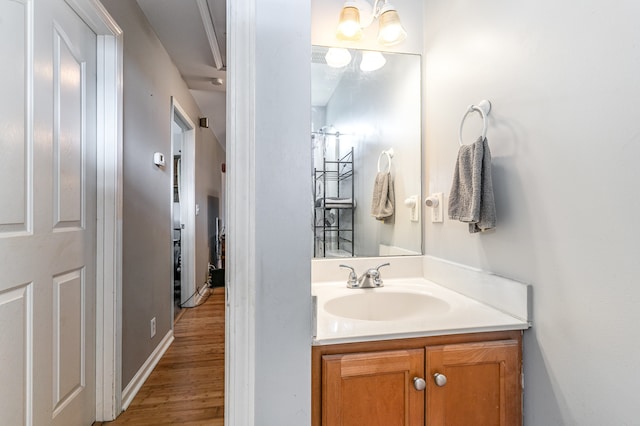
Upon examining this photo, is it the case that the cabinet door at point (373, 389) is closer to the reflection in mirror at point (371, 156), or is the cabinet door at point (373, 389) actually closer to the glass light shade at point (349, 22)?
the reflection in mirror at point (371, 156)

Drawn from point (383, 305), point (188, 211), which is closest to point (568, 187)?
point (383, 305)

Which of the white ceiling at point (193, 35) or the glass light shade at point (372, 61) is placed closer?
the glass light shade at point (372, 61)

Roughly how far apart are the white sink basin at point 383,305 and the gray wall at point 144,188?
127cm

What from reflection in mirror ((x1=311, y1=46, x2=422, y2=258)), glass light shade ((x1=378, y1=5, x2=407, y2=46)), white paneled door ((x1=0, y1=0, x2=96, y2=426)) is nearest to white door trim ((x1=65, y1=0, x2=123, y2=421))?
white paneled door ((x1=0, y1=0, x2=96, y2=426))

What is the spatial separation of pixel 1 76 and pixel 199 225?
101 inches

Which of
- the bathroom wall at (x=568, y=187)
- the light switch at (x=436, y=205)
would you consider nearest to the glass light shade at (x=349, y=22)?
the bathroom wall at (x=568, y=187)

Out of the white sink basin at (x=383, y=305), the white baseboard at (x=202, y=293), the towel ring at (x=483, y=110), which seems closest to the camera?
the towel ring at (x=483, y=110)

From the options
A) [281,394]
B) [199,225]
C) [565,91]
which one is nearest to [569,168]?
[565,91]

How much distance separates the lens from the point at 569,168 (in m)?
0.76

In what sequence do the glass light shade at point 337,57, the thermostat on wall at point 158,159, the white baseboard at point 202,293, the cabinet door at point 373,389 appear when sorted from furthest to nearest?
the white baseboard at point 202,293 → the thermostat on wall at point 158,159 → the glass light shade at point 337,57 → the cabinet door at point 373,389

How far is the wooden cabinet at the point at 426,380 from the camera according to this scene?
760mm

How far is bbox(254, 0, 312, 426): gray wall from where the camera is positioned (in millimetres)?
658

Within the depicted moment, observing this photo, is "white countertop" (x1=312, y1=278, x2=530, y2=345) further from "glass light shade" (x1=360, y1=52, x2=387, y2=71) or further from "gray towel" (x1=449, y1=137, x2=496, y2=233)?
"glass light shade" (x1=360, y1=52, x2=387, y2=71)

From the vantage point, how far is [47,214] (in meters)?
1.08
